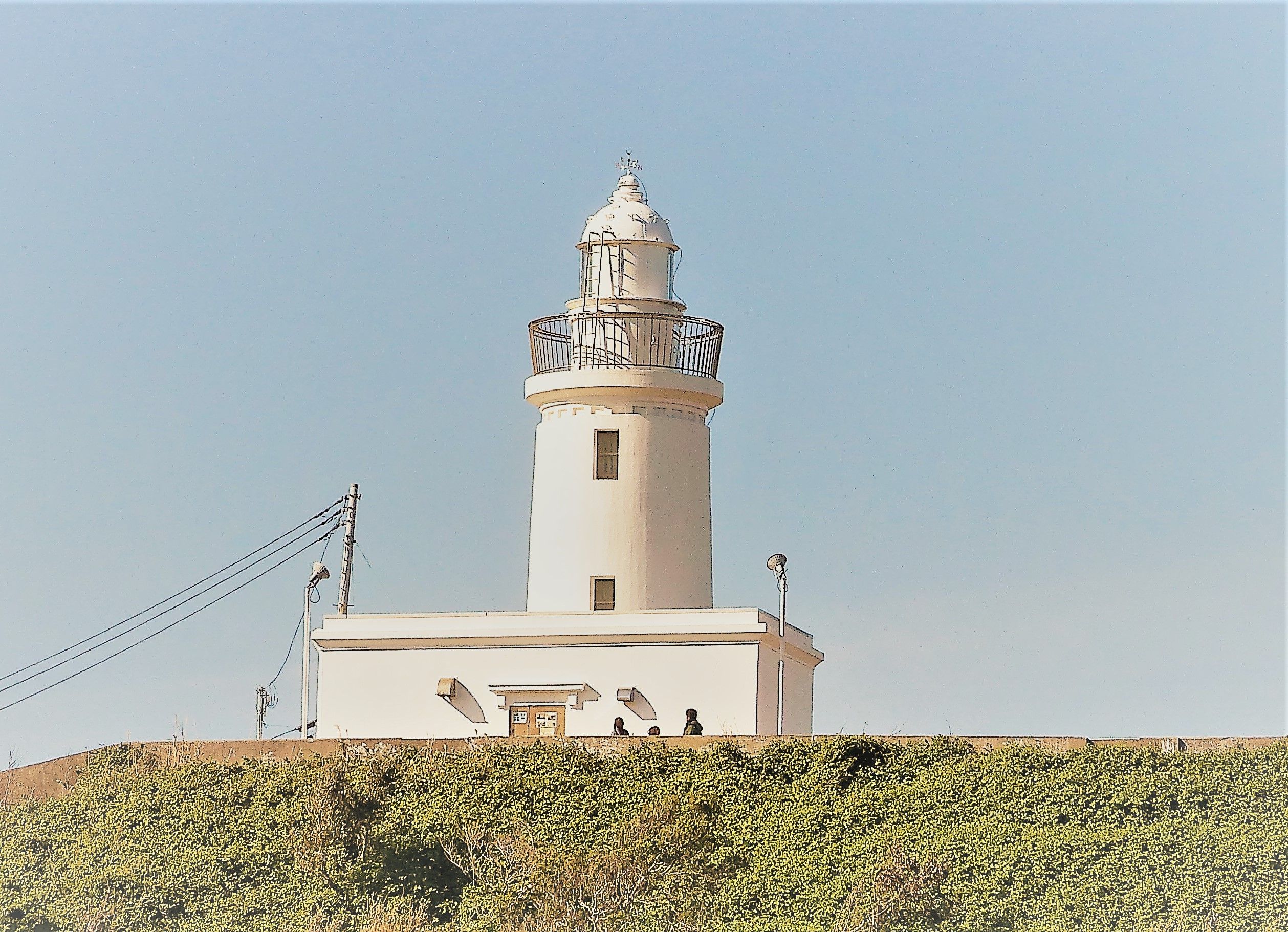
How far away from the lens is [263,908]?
25.8 metres

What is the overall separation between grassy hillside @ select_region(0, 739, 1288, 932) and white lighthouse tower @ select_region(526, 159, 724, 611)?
267 inches

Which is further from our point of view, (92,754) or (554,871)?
(92,754)

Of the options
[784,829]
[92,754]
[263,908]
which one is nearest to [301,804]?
[263,908]

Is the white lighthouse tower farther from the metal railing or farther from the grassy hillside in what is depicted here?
the grassy hillside

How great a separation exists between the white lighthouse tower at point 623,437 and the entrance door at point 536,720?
1842 millimetres

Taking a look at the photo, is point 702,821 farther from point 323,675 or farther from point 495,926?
point 323,675

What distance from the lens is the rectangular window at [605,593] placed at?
106ft

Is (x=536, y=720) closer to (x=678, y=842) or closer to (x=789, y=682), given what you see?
(x=789, y=682)

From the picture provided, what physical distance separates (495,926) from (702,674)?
6.64 metres

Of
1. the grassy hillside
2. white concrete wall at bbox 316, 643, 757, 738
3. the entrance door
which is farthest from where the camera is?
the entrance door

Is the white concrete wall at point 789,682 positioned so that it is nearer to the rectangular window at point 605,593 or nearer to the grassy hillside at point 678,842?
the rectangular window at point 605,593

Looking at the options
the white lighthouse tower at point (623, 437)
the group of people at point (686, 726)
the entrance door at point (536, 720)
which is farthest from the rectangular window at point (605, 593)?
the group of people at point (686, 726)

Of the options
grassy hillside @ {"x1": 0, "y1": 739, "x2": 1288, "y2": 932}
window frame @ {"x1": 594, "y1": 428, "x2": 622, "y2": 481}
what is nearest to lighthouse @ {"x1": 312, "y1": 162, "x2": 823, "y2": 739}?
window frame @ {"x1": 594, "y1": 428, "x2": 622, "y2": 481}

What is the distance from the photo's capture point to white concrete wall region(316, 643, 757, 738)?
100ft
